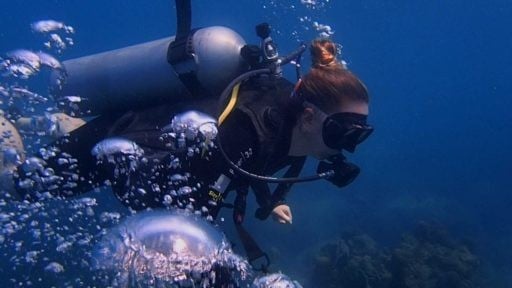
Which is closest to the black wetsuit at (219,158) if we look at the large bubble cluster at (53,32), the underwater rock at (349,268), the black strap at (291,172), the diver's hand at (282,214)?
the black strap at (291,172)

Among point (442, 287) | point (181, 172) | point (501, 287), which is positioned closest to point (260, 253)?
point (181, 172)

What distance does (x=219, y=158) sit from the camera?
3.38 meters

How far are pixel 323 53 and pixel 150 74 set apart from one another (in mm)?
1525

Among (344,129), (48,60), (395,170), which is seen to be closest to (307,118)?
(344,129)

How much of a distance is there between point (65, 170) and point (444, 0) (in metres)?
66.4

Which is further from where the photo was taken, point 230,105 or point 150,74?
point 150,74

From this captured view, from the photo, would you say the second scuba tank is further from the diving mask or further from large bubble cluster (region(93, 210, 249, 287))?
large bubble cluster (region(93, 210, 249, 287))

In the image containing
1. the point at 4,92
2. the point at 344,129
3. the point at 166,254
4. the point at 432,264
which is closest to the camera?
the point at 166,254

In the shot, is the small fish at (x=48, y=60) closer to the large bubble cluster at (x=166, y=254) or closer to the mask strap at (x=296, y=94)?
the large bubble cluster at (x=166, y=254)

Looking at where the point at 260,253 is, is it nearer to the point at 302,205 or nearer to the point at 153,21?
the point at 302,205

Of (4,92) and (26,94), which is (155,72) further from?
(4,92)

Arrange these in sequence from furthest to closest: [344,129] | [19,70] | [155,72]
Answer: [19,70], [155,72], [344,129]

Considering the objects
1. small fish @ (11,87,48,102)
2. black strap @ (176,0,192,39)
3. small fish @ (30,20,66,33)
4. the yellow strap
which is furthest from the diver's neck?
small fish @ (30,20,66,33)

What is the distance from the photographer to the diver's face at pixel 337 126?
3.26 meters
